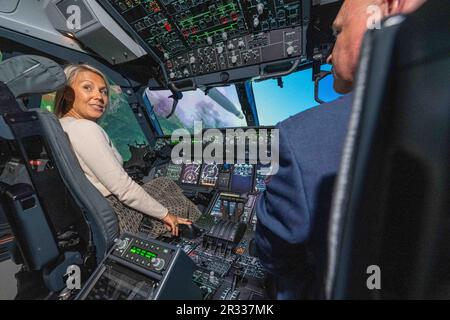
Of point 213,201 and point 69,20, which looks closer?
point 213,201

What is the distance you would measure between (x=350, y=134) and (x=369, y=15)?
577 millimetres

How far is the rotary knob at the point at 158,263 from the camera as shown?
0.90 meters

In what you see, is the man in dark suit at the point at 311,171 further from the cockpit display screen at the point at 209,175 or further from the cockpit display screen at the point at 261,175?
the cockpit display screen at the point at 209,175

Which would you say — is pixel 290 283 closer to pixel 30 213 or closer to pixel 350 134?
pixel 350 134

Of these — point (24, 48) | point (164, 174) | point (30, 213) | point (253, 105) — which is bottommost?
point (164, 174)

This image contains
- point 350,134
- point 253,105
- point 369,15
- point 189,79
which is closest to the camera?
point 350,134

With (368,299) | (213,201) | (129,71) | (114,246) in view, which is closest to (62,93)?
(114,246)

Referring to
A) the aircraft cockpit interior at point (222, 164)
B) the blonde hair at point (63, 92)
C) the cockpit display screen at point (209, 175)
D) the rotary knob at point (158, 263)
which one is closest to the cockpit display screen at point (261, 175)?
the aircraft cockpit interior at point (222, 164)

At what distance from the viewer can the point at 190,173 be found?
100 inches

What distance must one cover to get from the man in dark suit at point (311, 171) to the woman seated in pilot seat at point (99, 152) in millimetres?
917

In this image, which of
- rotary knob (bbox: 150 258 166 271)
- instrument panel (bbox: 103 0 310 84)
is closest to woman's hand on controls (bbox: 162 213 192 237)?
rotary knob (bbox: 150 258 166 271)

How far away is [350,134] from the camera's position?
0.25 m

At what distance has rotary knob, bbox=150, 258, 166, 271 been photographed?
Answer: 904 mm

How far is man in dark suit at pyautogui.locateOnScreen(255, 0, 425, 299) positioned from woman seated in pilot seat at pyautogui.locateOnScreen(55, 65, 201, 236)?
3.01 feet
